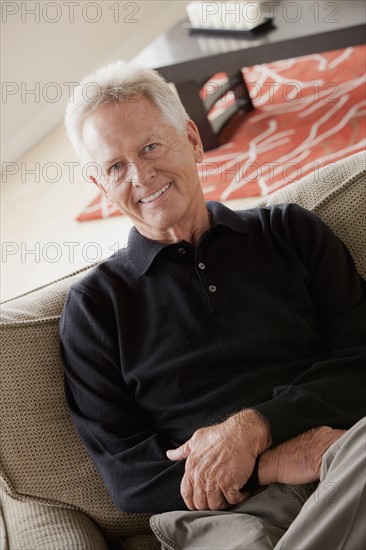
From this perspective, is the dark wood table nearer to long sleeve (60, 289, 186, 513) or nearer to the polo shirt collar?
the polo shirt collar

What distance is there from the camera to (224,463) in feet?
4.82

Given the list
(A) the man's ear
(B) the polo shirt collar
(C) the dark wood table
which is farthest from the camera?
(C) the dark wood table

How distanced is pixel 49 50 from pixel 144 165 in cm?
395

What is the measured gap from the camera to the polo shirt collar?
171 centimetres

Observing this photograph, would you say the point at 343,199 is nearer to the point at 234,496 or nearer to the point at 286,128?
the point at 234,496

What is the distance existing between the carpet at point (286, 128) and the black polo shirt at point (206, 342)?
198 centimetres

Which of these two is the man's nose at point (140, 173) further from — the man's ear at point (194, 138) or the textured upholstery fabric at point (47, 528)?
the textured upholstery fabric at point (47, 528)

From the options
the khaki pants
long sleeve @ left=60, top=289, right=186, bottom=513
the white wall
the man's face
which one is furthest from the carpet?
the khaki pants

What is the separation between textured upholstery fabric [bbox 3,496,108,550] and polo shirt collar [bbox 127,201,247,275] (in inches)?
20.0

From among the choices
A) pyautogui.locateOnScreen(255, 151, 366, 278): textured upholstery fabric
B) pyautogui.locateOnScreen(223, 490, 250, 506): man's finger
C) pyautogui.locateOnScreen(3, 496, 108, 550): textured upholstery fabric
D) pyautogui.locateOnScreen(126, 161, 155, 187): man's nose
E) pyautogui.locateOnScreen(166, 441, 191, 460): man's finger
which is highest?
pyautogui.locateOnScreen(126, 161, 155, 187): man's nose

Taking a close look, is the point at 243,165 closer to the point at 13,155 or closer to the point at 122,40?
the point at 13,155

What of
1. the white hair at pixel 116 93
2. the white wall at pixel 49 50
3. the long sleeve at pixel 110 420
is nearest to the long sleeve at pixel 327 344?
the long sleeve at pixel 110 420

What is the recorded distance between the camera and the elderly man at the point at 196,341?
4.84ft

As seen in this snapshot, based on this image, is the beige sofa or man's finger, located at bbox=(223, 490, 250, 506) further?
the beige sofa
